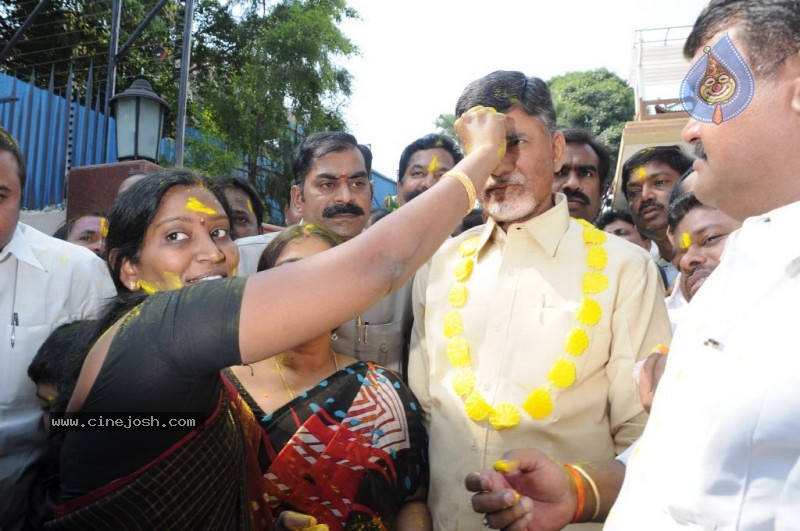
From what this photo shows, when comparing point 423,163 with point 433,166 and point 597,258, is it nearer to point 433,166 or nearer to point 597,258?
point 433,166

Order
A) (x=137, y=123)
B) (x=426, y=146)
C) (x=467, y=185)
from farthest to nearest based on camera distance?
(x=137, y=123)
(x=426, y=146)
(x=467, y=185)

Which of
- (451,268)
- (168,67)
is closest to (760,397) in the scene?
(451,268)

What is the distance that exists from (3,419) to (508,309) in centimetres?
220

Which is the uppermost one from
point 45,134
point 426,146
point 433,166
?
point 45,134

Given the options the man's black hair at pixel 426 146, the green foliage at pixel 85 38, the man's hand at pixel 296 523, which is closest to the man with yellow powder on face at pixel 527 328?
the man's hand at pixel 296 523

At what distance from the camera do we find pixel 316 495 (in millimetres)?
2129

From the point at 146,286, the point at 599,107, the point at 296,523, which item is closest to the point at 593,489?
the point at 296,523

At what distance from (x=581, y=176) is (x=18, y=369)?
3.64 meters

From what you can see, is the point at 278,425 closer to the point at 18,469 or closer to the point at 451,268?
the point at 451,268

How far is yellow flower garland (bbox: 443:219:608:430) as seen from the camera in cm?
225

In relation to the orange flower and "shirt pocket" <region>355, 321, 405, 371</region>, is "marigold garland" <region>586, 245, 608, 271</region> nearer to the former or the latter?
the orange flower

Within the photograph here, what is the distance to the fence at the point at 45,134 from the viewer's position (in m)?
7.18

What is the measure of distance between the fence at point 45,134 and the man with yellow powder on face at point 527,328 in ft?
19.8

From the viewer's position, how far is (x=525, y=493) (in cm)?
189
